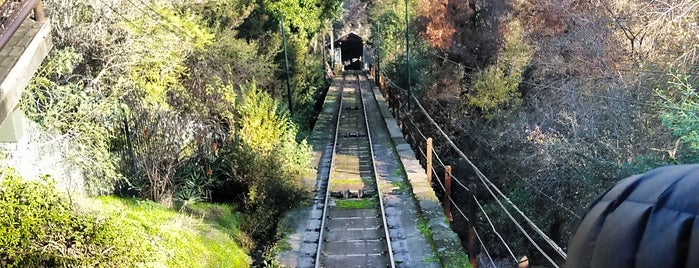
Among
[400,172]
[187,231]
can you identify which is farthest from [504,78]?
[187,231]

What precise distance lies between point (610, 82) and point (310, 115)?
51.9ft

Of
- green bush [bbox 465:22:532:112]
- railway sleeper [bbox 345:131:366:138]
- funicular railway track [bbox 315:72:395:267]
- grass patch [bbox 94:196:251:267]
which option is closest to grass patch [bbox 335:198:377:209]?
funicular railway track [bbox 315:72:395:267]

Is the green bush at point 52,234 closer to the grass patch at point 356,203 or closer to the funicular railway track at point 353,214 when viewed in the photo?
the funicular railway track at point 353,214

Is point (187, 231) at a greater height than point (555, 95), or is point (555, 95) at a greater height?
point (555, 95)

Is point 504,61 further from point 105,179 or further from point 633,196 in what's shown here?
point 633,196

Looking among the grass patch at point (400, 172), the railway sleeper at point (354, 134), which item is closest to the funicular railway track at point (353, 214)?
the grass patch at point (400, 172)

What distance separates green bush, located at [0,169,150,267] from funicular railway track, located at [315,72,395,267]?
139 inches

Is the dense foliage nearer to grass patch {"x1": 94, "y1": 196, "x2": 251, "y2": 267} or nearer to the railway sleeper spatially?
the railway sleeper

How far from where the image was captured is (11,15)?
16.3 ft

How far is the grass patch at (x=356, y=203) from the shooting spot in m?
11.4

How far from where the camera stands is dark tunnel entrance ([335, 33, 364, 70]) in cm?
6779

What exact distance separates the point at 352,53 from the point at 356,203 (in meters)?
59.4

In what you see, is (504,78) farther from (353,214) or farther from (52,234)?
(52,234)

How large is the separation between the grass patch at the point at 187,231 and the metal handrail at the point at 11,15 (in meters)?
2.03
